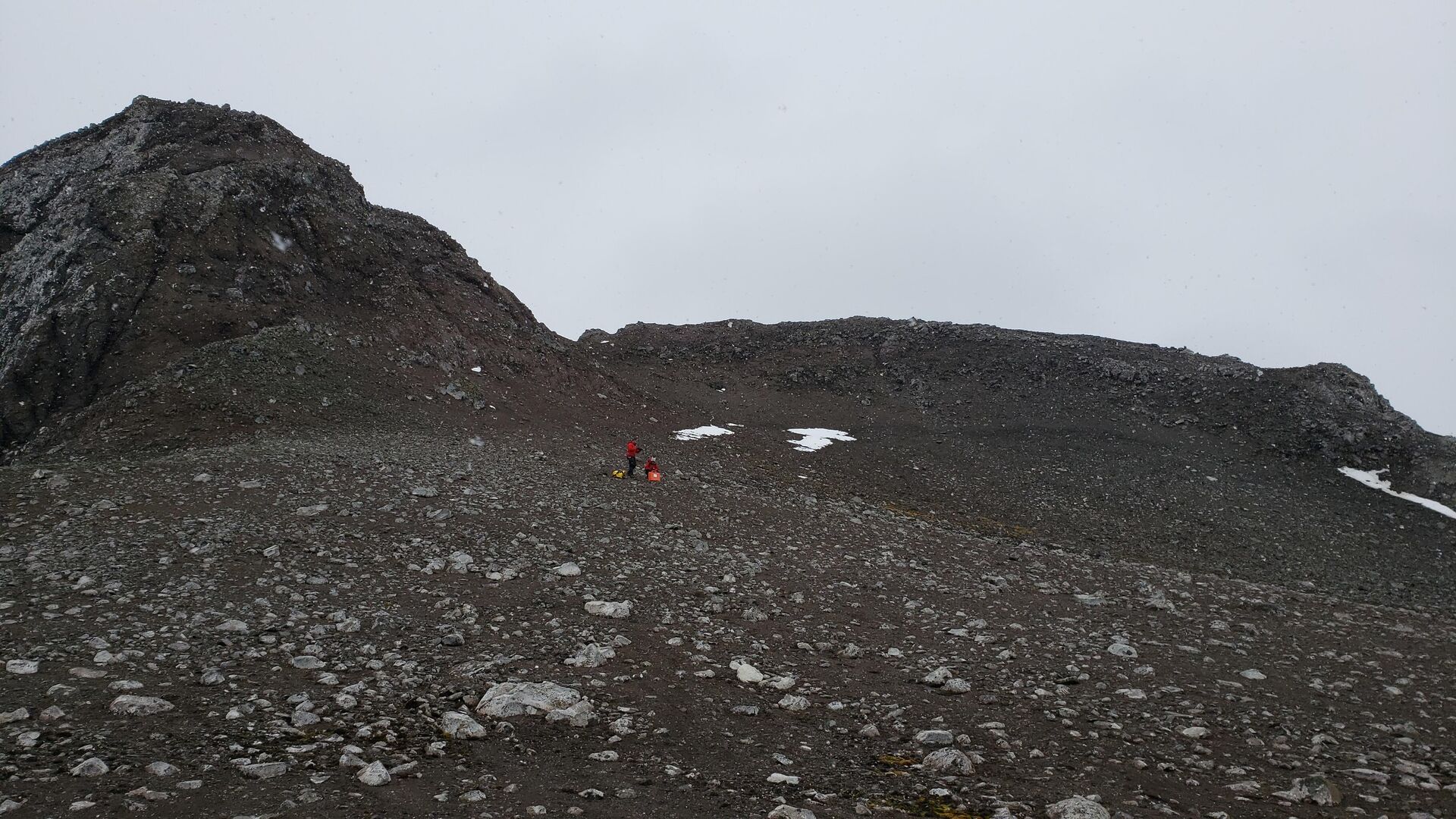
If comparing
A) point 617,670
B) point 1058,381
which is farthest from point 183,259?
point 1058,381

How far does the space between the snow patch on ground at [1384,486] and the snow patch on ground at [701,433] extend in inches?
985

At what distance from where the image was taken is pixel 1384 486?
2856 cm

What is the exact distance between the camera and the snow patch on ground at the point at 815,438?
3180 cm

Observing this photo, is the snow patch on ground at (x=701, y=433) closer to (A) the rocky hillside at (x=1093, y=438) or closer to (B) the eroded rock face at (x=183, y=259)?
(A) the rocky hillside at (x=1093, y=438)

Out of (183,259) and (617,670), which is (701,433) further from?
(617,670)

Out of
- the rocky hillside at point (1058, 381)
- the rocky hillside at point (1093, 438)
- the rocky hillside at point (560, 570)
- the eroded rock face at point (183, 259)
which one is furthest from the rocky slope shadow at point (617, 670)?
the rocky hillside at point (1058, 381)

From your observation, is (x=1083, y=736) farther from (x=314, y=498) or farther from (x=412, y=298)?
(x=412, y=298)

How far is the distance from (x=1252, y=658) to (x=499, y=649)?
10.8 meters

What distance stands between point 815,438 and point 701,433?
6.32 meters

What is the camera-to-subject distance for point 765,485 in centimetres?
2325

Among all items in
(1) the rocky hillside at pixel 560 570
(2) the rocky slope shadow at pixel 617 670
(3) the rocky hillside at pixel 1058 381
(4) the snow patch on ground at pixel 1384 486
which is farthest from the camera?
(3) the rocky hillside at pixel 1058 381

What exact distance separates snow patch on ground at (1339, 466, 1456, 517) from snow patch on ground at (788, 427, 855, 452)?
19.9 meters

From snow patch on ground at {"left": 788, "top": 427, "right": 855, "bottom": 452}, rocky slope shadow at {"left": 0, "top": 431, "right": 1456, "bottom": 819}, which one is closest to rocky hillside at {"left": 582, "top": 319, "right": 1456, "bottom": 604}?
snow patch on ground at {"left": 788, "top": 427, "right": 855, "bottom": 452}

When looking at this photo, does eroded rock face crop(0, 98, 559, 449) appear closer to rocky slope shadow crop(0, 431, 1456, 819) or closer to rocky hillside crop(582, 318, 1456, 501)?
rocky slope shadow crop(0, 431, 1456, 819)
